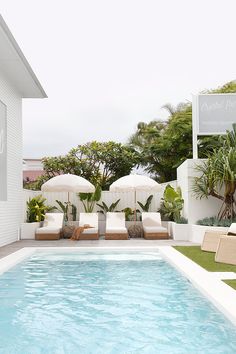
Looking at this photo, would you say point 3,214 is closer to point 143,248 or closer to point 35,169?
point 143,248

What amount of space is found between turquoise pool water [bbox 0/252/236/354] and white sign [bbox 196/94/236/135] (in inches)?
292

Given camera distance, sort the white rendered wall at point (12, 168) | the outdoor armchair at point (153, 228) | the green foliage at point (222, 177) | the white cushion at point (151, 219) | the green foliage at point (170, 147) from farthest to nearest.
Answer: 1. the green foliage at point (170, 147)
2. the white cushion at point (151, 219)
3. the outdoor armchair at point (153, 228)
4. the white rendered wall at point (12, 168)
5. the green foliage at point (222, 177)

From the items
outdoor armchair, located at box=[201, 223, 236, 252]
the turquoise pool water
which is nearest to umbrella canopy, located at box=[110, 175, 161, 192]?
outdoor armchair, located at box=[201, 223, 236, 252]

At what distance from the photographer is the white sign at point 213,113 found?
1642cm

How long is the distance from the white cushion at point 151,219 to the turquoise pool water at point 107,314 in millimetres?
7147

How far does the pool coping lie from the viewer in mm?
6109

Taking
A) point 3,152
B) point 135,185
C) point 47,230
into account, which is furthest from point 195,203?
point 3,152

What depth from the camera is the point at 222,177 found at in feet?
49.0

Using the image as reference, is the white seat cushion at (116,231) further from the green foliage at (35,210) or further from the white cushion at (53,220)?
the green foliage at (35,210)

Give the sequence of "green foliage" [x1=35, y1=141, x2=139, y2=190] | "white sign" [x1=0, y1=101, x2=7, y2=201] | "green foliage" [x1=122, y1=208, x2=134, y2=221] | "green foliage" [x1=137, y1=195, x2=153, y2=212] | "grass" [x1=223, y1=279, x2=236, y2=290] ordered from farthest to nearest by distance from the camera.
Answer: "green foliage" [x1=35, y1=141, x2=139, y2=190]
"green foliage" [x1=137, y1=195, x2=153, y2=212]
"green foliage" [x1=122, y1=208, x2=134, y2=221]
"white sign" [x1=0, y1=101, x2=7, y2=201]
"grass" [x1=223, y1=279, x2=236, y2=290]

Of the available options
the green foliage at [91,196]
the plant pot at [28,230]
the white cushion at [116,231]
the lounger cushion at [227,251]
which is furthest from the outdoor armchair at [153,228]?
the lounger cushion at [227,251]

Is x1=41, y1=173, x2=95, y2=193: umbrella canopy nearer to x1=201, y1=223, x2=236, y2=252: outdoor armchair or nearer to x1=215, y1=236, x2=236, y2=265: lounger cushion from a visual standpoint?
x1=201, y1=223, x2=236, y2=252: outdoor armchair

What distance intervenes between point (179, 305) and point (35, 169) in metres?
45.8

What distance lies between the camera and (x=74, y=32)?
20203 mm
